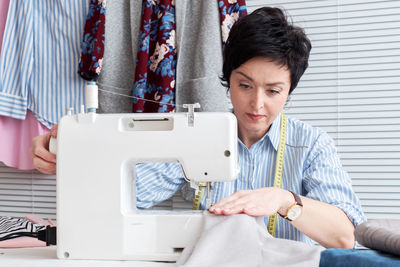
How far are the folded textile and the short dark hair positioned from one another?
84 centimetres

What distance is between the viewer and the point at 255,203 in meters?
1.09

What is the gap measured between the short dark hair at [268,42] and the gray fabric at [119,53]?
861mm

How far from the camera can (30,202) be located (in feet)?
9.08

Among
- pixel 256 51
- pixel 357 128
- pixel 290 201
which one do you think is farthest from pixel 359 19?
pixel 290 201

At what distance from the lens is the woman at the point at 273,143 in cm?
141

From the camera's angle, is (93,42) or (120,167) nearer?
(120,167)

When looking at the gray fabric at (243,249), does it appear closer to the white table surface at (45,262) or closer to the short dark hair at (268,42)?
the white table surface at (45,262)

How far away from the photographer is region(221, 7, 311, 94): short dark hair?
1511 millimetres

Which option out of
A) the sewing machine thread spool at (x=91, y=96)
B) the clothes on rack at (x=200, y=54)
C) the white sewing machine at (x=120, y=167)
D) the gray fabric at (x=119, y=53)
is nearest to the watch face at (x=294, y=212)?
the white sewing machine at (x=120, y=167)

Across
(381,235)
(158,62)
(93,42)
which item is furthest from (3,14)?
(381,235)

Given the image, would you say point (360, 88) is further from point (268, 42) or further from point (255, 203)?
point (255, 203)

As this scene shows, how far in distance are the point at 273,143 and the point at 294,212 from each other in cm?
41

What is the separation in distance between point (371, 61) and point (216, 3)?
0.84 metres

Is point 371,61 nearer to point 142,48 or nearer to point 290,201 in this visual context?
point 142,48
